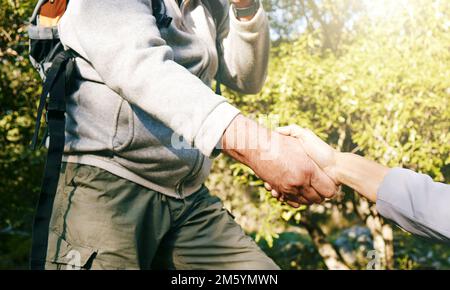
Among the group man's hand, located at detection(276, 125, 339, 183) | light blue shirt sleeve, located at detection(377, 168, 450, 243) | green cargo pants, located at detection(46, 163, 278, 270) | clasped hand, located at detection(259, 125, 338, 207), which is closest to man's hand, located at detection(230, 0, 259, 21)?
clasped hand, located at detection(259, 125, 338, 207)

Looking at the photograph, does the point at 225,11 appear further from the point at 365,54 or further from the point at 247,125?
the point at 365,54

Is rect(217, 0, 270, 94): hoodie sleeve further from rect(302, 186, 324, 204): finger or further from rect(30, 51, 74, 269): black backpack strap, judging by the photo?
rect(30, 51, 74, 269): black backpack strap

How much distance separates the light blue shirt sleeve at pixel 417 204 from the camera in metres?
2.00

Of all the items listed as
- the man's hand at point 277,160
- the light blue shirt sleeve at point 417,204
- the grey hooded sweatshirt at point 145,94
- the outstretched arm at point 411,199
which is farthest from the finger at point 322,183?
the grey hooded sweatshirt at point 145,94

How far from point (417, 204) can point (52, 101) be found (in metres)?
1.45

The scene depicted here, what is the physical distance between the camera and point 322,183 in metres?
2.37

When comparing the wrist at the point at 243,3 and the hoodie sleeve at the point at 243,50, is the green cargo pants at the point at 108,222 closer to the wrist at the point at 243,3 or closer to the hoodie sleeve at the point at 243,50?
the hoodie sleeve at the point at 243,50

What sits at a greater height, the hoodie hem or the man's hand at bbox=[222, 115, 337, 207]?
the man's hand at bbox=[222, 115, 337, 207]

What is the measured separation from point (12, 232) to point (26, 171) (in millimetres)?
1456

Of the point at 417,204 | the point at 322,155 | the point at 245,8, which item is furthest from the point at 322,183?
the point at 245,8

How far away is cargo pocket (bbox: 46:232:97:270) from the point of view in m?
2.17

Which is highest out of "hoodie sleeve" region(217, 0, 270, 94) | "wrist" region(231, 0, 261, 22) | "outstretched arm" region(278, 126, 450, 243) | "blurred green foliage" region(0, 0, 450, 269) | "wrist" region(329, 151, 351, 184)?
"wrist" region(231, 0, 261, 22)

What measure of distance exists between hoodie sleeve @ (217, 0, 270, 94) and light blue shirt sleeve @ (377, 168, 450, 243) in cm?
113

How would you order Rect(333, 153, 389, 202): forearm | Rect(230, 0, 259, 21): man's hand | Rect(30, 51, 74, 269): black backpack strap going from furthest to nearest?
Rect(230, 0, 259, 21): man's hand
Rect(333, 153, 389, 202): forearm
Rect(30, 51, 74, 269): black backpack strap
